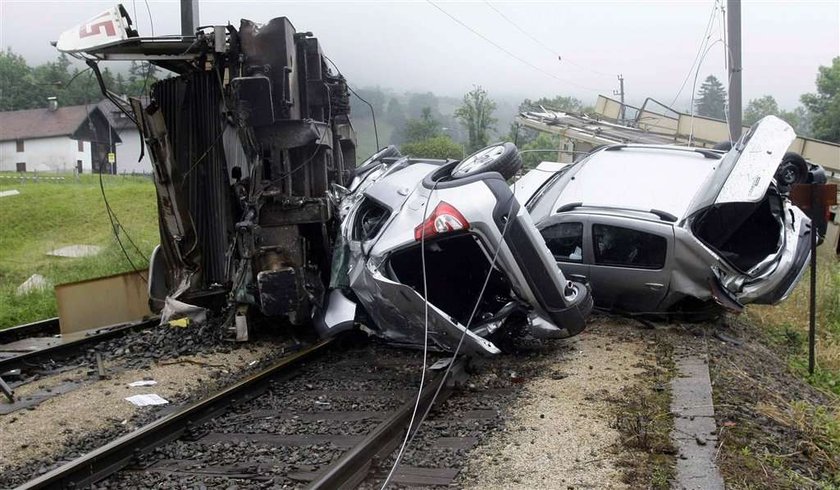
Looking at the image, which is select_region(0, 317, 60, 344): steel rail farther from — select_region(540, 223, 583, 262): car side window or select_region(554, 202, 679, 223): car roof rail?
select_region(554, 202, 679, 223): car roof rail

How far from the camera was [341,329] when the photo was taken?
7.72 meters

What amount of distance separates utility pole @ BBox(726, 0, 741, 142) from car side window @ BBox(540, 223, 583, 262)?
6.63 m

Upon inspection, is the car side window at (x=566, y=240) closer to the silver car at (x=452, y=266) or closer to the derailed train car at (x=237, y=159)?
the silver car at (x=452, y=266)

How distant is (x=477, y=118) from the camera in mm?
20375

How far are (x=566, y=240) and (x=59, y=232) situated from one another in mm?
18481

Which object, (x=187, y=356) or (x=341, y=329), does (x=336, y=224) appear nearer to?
(x=341, y=329)

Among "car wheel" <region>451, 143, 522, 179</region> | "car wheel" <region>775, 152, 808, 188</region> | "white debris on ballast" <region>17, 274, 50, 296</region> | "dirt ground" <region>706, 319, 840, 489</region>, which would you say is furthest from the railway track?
"white debris on ballast" <region>17, 274, 50, 296</region>

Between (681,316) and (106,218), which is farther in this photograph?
(106,218)

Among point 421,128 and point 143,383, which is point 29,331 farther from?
point 421,128

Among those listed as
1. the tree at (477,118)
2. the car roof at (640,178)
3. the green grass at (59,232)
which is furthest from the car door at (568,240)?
the tree at (477,118)

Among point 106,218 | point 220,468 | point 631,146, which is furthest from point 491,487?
point 106,218

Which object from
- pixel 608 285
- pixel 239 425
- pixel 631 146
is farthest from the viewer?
pixel 631 146

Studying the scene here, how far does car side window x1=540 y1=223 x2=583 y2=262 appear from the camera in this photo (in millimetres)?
9520

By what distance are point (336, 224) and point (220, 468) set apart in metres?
4.29
